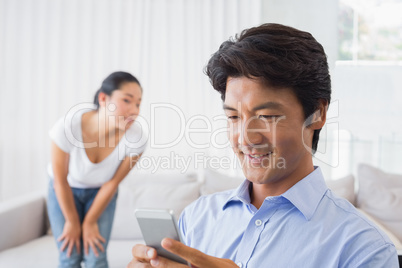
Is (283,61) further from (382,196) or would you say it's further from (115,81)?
(382,196)

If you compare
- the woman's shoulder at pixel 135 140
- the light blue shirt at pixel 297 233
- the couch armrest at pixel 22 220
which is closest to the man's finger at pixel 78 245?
the woman's shoulder at pixel 135 140

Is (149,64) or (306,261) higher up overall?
(149,64)

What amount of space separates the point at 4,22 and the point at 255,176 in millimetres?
3115

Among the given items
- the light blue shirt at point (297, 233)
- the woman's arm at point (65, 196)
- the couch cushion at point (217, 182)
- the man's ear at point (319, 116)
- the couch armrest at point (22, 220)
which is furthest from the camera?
the couch cushion at point (217, 182)

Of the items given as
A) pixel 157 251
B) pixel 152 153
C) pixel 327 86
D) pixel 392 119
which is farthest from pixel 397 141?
pixel 157 251

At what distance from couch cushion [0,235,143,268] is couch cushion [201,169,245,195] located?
1.62 feet

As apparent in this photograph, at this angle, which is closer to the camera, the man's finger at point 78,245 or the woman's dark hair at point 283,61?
the woman's dark hair at point 283,61

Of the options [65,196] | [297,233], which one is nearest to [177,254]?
[297,233]

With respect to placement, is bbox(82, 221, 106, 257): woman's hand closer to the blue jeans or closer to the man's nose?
the blue jeans

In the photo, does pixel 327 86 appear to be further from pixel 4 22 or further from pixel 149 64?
pixel 4 22

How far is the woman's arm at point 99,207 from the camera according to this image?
2.11 m

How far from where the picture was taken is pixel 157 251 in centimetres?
79

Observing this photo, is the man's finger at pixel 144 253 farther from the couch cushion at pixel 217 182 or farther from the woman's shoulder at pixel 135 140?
the couch cushion at pixel 217 182

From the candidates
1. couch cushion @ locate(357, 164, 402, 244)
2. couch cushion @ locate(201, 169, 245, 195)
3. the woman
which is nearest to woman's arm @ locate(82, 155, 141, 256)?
the woman
